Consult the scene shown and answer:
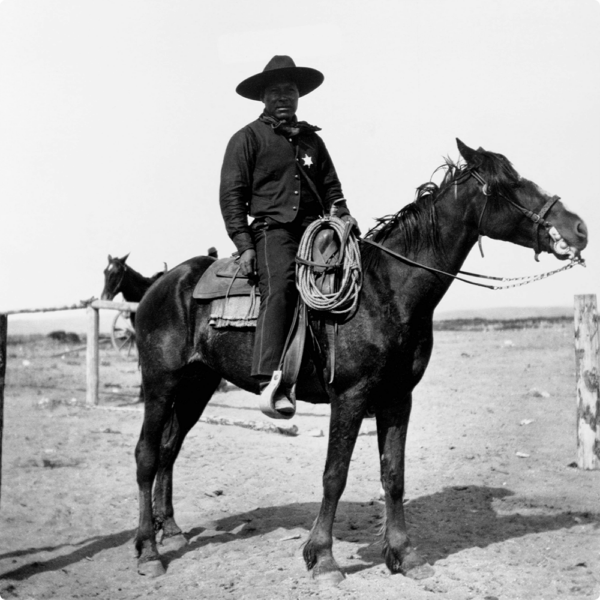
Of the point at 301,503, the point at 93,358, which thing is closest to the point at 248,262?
the point at 301,503

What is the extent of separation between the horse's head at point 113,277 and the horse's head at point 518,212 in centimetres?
1028

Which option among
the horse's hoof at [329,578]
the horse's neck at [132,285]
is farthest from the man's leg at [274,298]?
the horse's neck at [132,285]

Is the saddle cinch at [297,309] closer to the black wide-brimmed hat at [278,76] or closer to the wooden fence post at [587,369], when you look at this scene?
the black wide-brimmed hat at [278,76]

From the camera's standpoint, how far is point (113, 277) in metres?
14.3

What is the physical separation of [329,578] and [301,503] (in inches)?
88.8

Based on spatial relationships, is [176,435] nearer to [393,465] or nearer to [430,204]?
[393,465]

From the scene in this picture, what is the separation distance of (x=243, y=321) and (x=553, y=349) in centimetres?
1214

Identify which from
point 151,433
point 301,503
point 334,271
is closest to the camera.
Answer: point 334,271

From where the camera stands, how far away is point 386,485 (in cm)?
543

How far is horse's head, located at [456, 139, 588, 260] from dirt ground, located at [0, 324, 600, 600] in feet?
7.27

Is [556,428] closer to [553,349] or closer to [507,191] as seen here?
[507,191]

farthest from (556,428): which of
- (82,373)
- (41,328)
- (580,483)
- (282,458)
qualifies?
(41,328)

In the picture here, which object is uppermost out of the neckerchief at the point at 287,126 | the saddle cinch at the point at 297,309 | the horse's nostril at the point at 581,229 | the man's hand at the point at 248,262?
the neckerchief at the point at 287,126

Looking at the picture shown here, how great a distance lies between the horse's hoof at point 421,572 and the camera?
5.08 m
